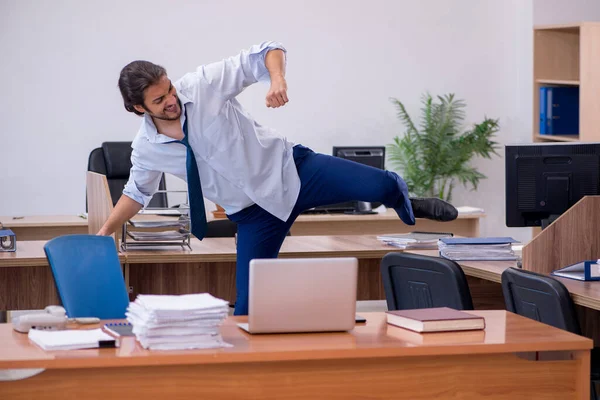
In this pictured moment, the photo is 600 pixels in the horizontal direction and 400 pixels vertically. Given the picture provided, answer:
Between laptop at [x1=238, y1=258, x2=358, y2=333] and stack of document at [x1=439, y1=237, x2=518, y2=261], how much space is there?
165 cm

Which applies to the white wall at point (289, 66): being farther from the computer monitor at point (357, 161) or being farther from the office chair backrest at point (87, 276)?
the office chair backrest at point (87, 276)

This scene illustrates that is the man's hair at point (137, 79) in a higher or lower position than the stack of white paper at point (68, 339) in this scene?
higher

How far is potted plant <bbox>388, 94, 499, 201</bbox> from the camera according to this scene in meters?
7.95

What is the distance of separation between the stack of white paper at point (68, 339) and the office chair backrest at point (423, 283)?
51.4 inches

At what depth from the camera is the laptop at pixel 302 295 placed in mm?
2217

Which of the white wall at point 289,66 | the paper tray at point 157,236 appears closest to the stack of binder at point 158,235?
the paper tray at point 157,236

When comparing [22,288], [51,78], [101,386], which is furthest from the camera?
[51,78]

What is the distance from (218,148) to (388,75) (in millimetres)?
4889

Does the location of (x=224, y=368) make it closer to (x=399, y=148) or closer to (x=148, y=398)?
(x=148, y=398)

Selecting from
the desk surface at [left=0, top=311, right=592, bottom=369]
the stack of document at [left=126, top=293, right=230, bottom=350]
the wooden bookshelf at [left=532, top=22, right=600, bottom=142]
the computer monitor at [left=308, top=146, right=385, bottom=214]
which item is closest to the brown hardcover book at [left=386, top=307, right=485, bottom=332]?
the desk surface at [left=0, top=311, right=592, bottom=369]

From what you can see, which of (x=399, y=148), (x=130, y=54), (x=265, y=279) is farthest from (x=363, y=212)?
(x=265, y=279)

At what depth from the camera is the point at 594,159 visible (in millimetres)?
3770

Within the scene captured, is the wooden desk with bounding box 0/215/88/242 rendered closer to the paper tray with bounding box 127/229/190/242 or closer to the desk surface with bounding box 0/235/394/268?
the desk surface with bounding box 0/235/394/268

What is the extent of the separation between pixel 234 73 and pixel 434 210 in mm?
1074
